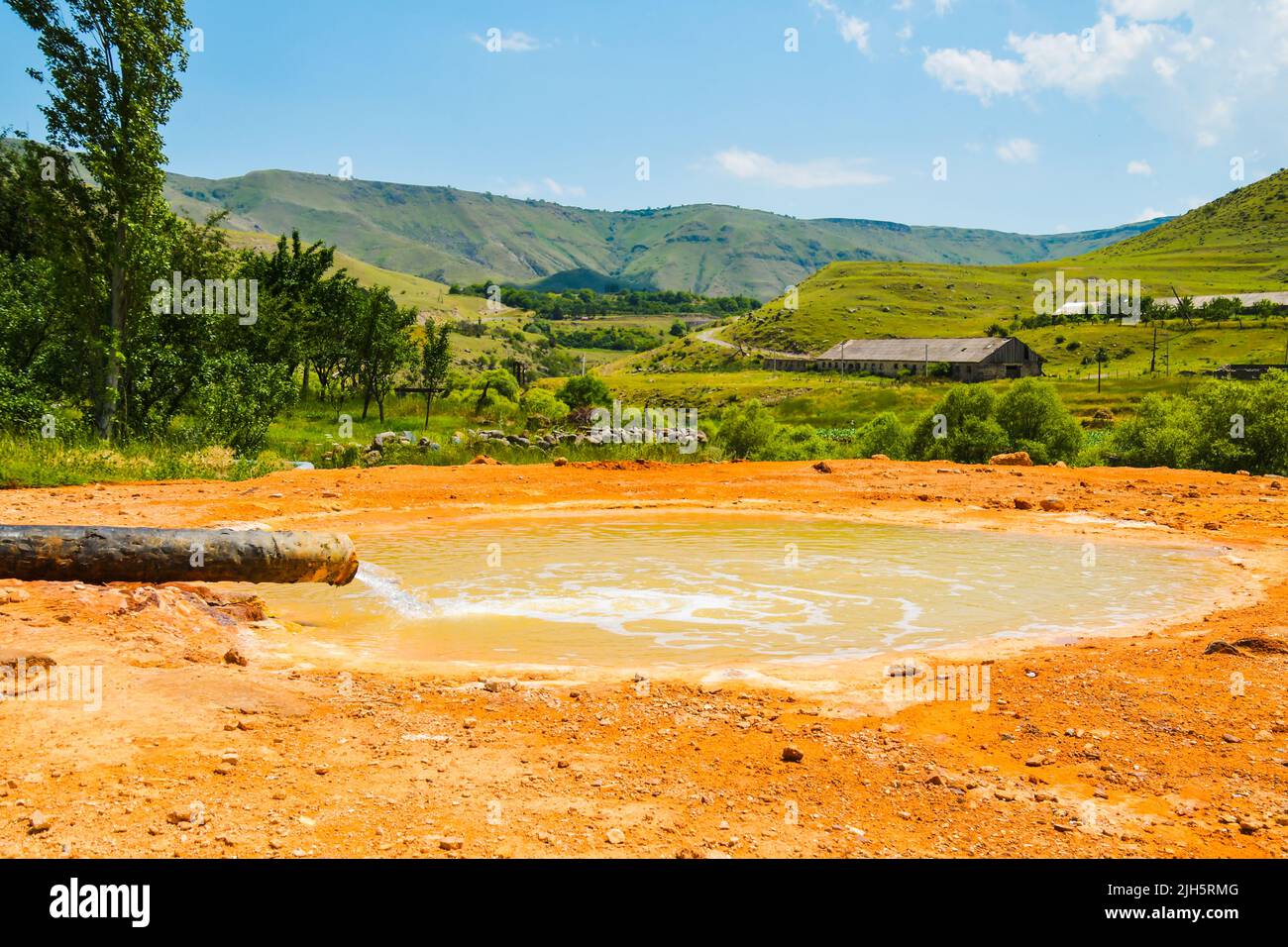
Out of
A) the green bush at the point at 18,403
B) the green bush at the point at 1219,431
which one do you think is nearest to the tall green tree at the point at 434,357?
the green bush at the point at 18,403

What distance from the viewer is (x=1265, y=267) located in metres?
150

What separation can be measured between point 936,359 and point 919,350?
3.76 meters

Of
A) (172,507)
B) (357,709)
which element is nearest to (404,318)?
(172,507)

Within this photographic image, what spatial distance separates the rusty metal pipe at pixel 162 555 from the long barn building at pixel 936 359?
9863cm

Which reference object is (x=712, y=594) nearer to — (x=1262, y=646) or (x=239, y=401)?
(x=1262, y=646)

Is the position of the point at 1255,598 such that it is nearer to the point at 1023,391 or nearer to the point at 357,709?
the point at 357,709

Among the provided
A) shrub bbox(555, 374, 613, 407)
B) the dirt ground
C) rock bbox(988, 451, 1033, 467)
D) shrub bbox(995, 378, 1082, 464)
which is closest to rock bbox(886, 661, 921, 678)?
the dirt ground

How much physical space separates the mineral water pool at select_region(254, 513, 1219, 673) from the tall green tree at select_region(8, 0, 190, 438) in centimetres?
1072

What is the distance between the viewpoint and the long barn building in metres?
102

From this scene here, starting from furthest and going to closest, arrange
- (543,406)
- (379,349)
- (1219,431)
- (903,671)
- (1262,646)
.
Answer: (543,406) → (379,349) → (1219,431) → (1262,646) → (903,671)

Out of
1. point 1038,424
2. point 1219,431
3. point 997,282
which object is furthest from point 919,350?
point 997,282

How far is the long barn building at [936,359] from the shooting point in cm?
10156

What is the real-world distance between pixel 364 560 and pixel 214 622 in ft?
13.6

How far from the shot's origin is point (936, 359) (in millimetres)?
106438
